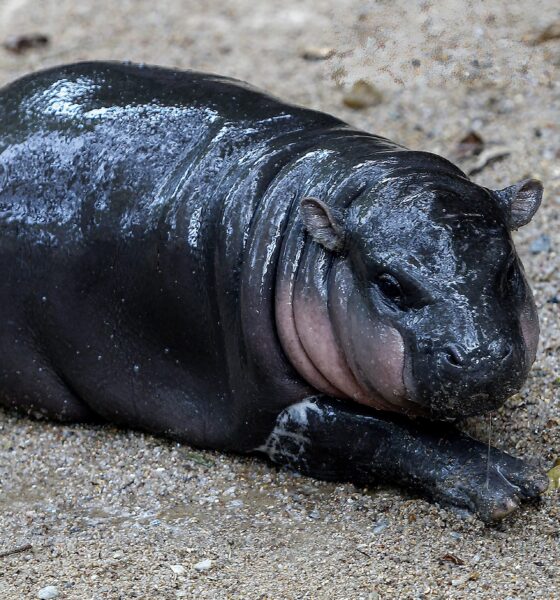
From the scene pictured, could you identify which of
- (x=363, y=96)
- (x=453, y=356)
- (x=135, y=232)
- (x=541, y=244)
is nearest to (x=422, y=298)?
(x=453, y=356)

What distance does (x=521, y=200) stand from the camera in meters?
5.04

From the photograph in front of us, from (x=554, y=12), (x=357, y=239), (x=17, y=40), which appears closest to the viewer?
(x=357, y=239)

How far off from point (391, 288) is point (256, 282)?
68 cm

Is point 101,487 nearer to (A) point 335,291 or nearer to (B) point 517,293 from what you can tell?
(A) point 335,291

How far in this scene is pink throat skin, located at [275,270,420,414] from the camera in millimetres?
4941

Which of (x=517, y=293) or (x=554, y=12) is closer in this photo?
(x=517, y=293)

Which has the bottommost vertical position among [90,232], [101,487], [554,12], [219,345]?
[101,487]

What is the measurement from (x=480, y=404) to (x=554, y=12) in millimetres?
5961

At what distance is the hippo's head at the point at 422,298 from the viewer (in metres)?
4.46

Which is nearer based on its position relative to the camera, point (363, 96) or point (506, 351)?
point (506, 351)

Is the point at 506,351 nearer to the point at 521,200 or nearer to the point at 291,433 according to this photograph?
the point at 521,200

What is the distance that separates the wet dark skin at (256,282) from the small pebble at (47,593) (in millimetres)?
1192

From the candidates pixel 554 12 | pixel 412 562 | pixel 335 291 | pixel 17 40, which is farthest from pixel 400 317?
pixel 17 40

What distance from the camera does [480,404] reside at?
4504 mm
